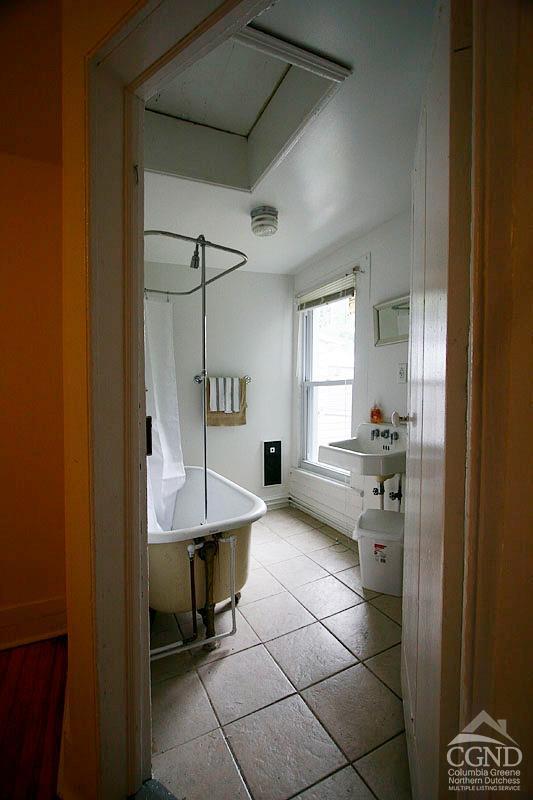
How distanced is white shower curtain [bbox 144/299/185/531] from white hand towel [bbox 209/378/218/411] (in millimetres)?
785

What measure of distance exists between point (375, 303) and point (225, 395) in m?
1.56

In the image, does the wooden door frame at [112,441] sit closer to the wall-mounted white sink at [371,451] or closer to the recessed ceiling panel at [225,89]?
the recessed ceiling panel at [225,89]

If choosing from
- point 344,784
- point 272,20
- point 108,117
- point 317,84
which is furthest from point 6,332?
point 344,784

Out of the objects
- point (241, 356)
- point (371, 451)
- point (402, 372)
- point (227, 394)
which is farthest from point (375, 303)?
point (227, 394)

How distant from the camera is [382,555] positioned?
79.0 inches

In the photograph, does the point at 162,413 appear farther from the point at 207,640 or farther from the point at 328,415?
the point at 328,415

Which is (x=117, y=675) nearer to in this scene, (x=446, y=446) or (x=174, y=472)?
(x=446, y=446)

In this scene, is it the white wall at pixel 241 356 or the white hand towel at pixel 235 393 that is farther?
the white hand towel at pixel 235 393

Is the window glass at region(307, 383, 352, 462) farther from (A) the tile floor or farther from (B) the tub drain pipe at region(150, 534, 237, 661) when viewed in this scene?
(B) the tub drain pipe at region(150, 534, 237, 661)

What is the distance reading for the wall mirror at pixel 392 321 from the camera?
7.48 feet

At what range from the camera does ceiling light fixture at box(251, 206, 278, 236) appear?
6.98 feet

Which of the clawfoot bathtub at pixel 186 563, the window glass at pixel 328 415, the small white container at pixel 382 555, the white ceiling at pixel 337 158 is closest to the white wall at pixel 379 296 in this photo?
A: the white ceiling at pixel 337 158

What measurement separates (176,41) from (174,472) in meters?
2.11

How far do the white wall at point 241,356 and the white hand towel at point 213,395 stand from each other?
12 centimetres
